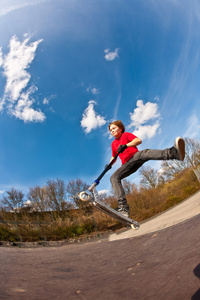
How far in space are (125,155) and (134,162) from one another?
8.3 inches

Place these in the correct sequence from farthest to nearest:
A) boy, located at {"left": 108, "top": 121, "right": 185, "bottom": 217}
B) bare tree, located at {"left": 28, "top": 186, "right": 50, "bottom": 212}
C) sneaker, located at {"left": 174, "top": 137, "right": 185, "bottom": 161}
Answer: bare tree, located at {"left": 28, "top": 186, "right": 50, "bottom": 212} < boy, located at {"left": 108, "top": 121, "right": 185, "bottom": 217} < sneaker, located at {"left": 174, "top": 137, "right": 185, "bottom": 161}

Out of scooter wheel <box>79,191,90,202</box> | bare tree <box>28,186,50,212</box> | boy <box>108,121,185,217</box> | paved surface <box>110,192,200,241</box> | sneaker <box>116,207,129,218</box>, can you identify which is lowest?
paved surface <box>110,192,200,241</box>

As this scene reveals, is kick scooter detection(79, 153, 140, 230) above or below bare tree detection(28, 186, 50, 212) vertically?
below

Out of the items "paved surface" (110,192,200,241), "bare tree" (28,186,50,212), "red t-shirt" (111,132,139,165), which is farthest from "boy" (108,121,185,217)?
"bare tree" (28,186,50,212)

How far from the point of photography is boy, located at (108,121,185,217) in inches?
→ 97.3

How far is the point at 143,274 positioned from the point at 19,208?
2496 cm

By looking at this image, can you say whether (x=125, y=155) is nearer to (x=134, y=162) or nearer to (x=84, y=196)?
(x=134, y=162)

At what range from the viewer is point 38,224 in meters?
14.3

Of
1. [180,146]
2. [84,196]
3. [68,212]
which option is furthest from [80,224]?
[180,146]

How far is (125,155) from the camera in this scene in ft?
8.98

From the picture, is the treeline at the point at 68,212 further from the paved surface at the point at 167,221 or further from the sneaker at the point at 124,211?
the sneaker at the point at 124,211

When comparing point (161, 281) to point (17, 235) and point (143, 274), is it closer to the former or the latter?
point (143, 274)

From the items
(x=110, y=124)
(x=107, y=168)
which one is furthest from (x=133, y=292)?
(x=110, y=124)

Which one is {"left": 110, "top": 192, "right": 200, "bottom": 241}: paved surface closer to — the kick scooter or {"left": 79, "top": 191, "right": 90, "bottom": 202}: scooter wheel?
the kick scooter
